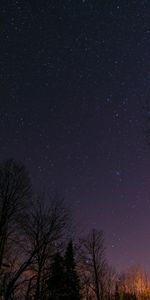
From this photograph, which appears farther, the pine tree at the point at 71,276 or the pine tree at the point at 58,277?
the pine tree at the point at 71,276

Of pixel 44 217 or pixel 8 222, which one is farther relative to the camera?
pixel 44 217

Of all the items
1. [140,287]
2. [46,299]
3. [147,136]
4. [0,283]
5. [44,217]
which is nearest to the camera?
[0,283]

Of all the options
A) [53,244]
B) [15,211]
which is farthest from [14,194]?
[53,244]

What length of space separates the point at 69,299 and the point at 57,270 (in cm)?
338

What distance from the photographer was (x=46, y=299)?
27203 millimetres

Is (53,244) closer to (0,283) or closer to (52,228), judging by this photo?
(52,228)

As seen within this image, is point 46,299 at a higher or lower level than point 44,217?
lower

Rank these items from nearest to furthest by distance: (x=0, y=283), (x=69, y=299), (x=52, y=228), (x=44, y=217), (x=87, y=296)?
1. (x=0, y=283)
2. (x=52, y=228)
3. (x=44, y=217)
4. (x=69, y=299)
5. (x=87, y=296)

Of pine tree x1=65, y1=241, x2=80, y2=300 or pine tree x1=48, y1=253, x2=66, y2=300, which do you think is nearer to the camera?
pine tree x1=48, y1=253, x2=66, y2=300

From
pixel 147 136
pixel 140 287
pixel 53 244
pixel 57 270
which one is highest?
pixel 147 136

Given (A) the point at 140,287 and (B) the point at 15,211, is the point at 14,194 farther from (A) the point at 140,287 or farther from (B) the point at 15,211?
(A) the point at 140,287

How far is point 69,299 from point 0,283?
964 inches

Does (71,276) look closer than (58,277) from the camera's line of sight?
No

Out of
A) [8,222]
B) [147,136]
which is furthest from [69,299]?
[147,136]
